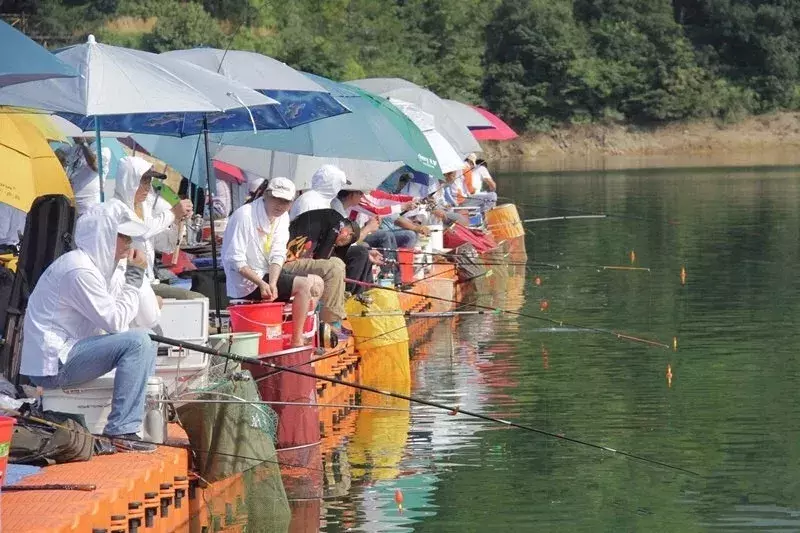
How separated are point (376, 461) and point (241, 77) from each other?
3523 millimetres

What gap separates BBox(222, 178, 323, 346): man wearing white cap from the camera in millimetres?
11023

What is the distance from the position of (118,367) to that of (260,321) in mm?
A: 2256

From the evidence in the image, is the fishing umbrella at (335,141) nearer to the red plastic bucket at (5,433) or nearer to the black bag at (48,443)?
the black bag at (48,443)

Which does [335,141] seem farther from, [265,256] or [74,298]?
[74,298]

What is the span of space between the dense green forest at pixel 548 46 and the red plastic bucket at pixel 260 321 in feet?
174

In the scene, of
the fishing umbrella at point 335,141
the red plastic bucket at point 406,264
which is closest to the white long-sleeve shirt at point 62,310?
the fishing umbrella at point 335,141

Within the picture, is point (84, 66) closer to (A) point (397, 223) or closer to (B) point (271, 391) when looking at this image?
(B) point (271, 391)

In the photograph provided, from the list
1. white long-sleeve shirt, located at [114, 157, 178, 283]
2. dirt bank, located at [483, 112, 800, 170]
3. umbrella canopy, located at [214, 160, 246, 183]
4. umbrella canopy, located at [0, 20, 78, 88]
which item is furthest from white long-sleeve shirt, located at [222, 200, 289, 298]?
dirt bank, located at [483, 112, 800, 170]

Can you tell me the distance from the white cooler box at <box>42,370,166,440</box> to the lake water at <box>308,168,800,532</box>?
50.7 inches

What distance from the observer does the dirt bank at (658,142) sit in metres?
67.7

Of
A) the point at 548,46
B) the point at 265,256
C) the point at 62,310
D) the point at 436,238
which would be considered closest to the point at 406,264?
the point at 436,238

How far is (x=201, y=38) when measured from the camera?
5984 centimetres

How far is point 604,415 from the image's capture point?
12.1m

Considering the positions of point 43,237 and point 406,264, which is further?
point 406,264
